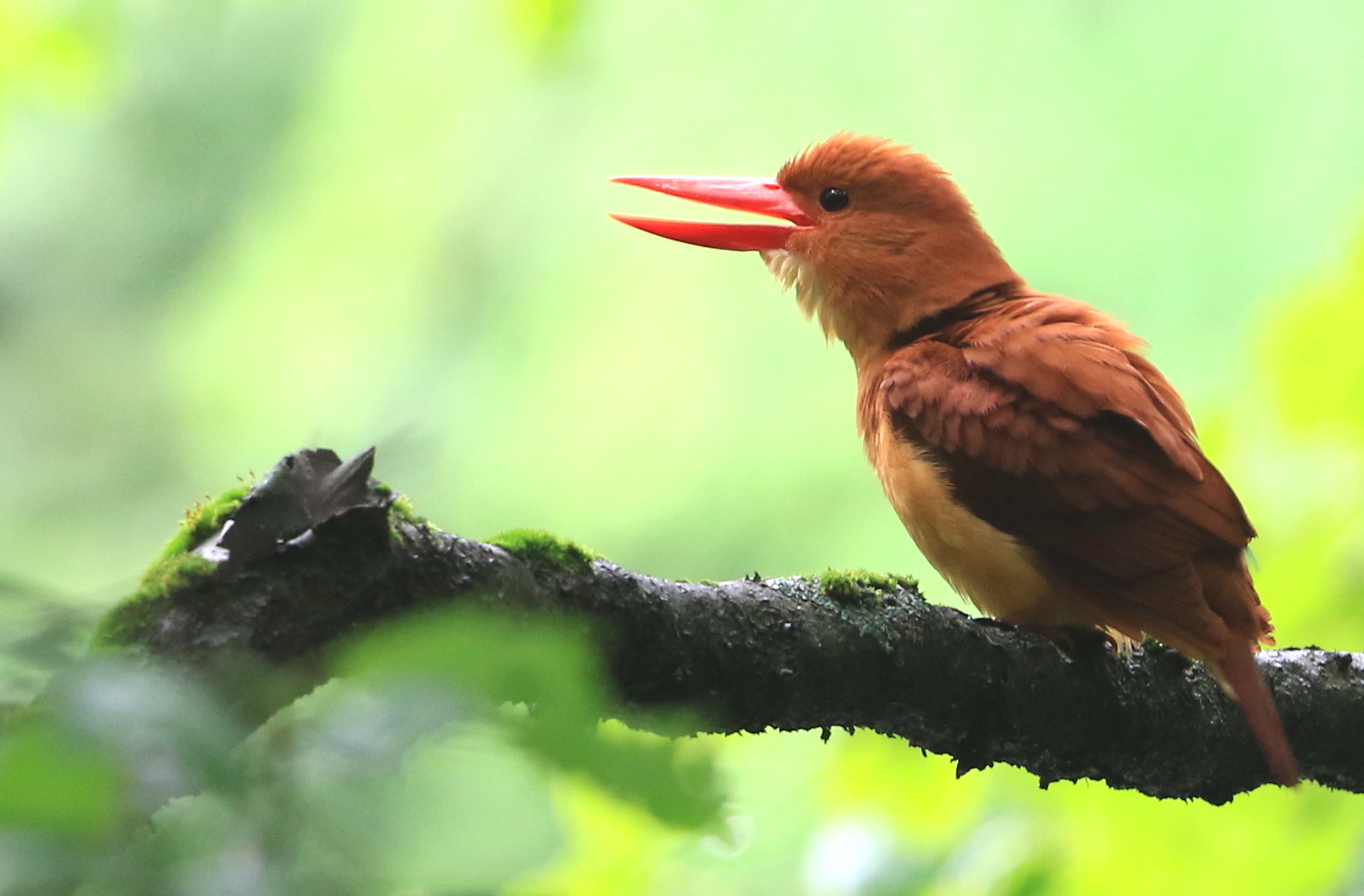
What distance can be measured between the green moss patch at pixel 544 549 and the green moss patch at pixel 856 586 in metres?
0.41

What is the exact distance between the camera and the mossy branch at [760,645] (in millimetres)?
1021

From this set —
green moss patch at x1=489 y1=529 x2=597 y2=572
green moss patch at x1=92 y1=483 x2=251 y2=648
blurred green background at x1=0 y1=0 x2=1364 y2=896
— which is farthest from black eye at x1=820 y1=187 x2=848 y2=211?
green moss patch at x1=92 y1=483 x2=251 y2=648

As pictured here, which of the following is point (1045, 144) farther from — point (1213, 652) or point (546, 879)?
Result: point (546, 879)

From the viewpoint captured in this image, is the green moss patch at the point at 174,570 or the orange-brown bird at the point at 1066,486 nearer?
the green moss patch at the point at 174,570

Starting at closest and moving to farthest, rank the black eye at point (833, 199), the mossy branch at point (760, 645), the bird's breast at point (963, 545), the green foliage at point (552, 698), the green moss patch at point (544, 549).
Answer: the green foliage at point (552, 698)
the mossy branch at point (760, 645)
the green moss patch at point (544, 549)
the bird's breast at point (963, 545)
the black eye at point (833, 199)

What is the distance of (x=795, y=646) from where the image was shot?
5.05ft

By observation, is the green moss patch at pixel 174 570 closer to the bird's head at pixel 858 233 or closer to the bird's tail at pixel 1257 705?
the bird's tail at pixel 1257 705

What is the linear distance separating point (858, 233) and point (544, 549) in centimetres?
163

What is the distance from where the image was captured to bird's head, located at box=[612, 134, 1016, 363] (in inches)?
106

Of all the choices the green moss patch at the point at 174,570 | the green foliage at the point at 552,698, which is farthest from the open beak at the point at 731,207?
the green foliage at the point at 552,698

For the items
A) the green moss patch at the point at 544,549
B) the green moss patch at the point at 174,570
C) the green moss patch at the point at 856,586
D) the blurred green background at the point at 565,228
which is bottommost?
the green moss patch at the point at 174,570

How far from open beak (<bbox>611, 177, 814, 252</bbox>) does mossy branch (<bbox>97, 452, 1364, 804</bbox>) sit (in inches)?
47.2

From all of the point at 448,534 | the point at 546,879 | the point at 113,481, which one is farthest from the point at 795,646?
the point at 113,481

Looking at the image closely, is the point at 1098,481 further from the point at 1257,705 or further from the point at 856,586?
the point at 856,586
